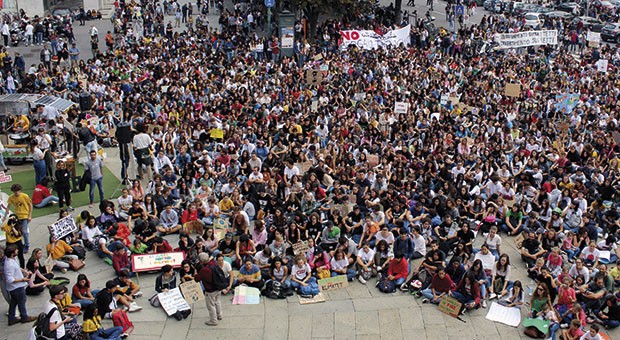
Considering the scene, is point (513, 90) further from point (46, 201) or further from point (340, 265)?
point (46, 201)

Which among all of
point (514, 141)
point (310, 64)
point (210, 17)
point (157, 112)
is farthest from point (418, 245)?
point (210, 17)

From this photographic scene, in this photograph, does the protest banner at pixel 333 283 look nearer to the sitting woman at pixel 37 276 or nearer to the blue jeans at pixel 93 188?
the sitting woman at pixel 37 276

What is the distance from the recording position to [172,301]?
1359 cm

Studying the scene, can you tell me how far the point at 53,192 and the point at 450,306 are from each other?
37.0 feet

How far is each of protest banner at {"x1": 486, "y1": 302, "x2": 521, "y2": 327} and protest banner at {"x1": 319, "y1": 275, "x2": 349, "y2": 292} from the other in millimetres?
2997

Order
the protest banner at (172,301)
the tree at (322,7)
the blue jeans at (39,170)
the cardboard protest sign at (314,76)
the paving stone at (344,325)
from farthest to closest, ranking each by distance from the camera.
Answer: the tree at (322,7) < the cardboard protest sign at (314,76) < the blue jeans at (39,170) < the protest banner at (172,301) < the paving stone at (344,325)

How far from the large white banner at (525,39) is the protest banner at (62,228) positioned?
2601 cm

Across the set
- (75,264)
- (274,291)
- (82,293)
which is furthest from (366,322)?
(75,264)

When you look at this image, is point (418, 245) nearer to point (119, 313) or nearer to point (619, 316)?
point (619, 316)

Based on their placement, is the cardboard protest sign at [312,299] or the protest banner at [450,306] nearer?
the protest banner at [450,306]

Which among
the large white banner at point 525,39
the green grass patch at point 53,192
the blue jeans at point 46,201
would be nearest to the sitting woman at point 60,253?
the green grass patch at point 53,192

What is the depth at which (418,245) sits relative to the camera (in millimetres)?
16078

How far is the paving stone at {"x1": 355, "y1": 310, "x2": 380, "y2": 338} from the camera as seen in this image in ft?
43.5

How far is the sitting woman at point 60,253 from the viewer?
48.6 ft
